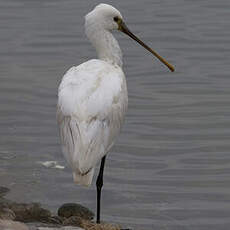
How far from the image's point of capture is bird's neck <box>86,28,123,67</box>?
35.8 ft

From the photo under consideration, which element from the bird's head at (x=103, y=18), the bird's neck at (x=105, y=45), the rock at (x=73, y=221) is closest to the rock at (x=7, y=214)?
the rock at (x=73, y=221)

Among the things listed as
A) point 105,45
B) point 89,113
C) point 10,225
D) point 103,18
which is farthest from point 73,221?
point 103,18

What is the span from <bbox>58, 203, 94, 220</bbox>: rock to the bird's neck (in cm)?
151

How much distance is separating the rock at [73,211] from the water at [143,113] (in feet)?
1.70

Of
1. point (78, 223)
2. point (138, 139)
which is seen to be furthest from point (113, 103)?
point (138, 139)

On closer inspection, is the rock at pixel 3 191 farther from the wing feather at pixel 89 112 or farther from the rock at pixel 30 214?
the wing feather at pixel 89 112

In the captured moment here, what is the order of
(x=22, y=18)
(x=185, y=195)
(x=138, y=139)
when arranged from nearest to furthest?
(x=185, y=195)
(x=138, y=139)
(x=22, y=18)

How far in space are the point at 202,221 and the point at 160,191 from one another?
99 centimetres

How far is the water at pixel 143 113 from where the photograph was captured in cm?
1209

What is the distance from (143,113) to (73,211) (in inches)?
171

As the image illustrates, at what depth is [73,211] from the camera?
35.4ft

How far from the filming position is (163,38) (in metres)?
18.2

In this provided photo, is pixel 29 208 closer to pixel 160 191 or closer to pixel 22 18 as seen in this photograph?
pixel 160 191

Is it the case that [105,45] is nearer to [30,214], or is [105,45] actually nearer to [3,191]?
[30,214]
